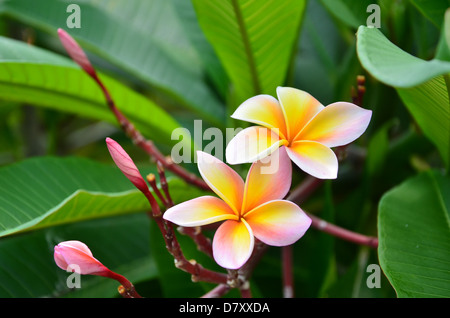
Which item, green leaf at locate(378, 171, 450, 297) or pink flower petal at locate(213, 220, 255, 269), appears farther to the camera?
green leaf at locate(378, 171, 450, 297)


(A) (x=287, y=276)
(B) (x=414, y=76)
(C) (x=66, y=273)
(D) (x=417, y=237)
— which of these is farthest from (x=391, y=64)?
(C) (x=66, y=273)

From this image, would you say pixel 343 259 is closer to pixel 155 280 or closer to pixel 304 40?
pixel 155 280

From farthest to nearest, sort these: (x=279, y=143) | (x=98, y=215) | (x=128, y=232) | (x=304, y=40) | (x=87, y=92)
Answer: (x=304, y=40), (x=128, y=232), (x=87, y=92), (x=98, y=215), (x=279, y=143)

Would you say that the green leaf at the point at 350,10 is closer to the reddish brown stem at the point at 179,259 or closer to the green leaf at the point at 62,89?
the green leaf at the point at 62,89

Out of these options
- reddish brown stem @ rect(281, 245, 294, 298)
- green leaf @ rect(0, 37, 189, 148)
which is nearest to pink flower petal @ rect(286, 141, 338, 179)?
reddish brown stem @ rect(281, 245, 294, 298)

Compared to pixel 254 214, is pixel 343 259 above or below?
below

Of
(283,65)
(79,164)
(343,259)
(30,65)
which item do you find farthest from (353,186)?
(30,65)

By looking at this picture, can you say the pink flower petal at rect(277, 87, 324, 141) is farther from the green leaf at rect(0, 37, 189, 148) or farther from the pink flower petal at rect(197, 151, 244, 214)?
the green leaf at rect(0, 37, 189, 148)

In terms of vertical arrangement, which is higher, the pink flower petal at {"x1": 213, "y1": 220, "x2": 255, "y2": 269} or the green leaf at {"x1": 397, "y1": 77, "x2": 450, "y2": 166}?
the green leaf at {"x1": 397, "y1": 77, "x2": 450, "y2": 166}
